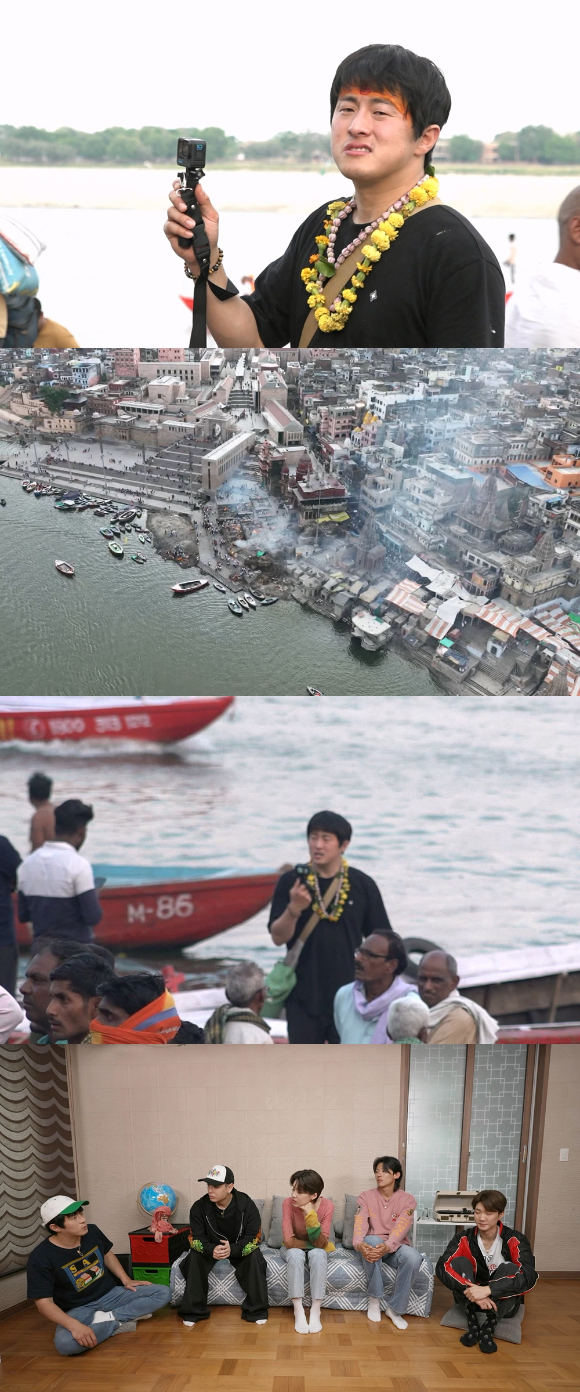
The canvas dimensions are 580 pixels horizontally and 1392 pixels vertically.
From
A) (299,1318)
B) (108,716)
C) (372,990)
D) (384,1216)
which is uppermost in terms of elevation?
A: (108,716)

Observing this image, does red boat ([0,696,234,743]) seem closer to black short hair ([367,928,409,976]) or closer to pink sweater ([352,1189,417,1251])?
black short hair ([367,928,409,976])

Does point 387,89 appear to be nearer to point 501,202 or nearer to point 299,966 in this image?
point 501,202

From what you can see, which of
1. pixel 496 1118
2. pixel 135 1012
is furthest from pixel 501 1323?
pixel 135 1012

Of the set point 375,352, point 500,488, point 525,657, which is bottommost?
point 525,657

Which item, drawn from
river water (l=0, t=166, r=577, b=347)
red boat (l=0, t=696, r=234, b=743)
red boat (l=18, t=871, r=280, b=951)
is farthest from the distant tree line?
red boat (l=18, t=871, r=280, b=951)

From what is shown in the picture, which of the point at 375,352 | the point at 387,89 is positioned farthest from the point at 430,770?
the point at 387,89

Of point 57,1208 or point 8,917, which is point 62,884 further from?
point 57,1208

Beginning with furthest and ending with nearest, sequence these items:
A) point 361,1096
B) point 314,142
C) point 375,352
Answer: point 361,1096 → point 314,142 → point 375,352
